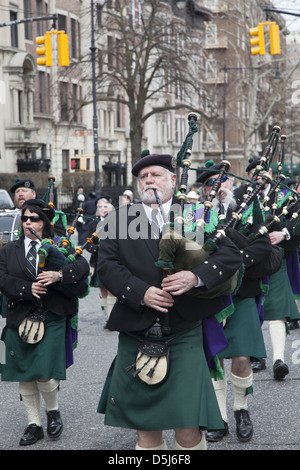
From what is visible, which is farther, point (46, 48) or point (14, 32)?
point (14, 32)

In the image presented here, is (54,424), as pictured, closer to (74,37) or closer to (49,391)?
(49,391)

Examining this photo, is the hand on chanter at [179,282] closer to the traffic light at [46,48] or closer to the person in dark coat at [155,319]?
the person in dark coat at [155,319]

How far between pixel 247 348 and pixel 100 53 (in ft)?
91.5

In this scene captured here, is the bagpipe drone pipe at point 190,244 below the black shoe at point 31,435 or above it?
above

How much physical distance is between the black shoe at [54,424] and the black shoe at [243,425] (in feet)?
4.09

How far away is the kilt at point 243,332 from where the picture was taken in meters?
5.76

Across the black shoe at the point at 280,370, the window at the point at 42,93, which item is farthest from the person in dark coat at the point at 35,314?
the window at the point at 42,93

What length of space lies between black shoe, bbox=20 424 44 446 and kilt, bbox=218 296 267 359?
138 cm

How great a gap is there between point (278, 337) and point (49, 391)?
2.54 metres

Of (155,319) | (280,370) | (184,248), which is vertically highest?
(184,248)

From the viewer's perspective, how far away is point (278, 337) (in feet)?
24.6

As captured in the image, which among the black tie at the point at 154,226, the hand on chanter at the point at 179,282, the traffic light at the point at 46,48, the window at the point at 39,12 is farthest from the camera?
the window at the point at 39,12

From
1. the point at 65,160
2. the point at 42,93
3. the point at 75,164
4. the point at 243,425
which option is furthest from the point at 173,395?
the point at 65,160
